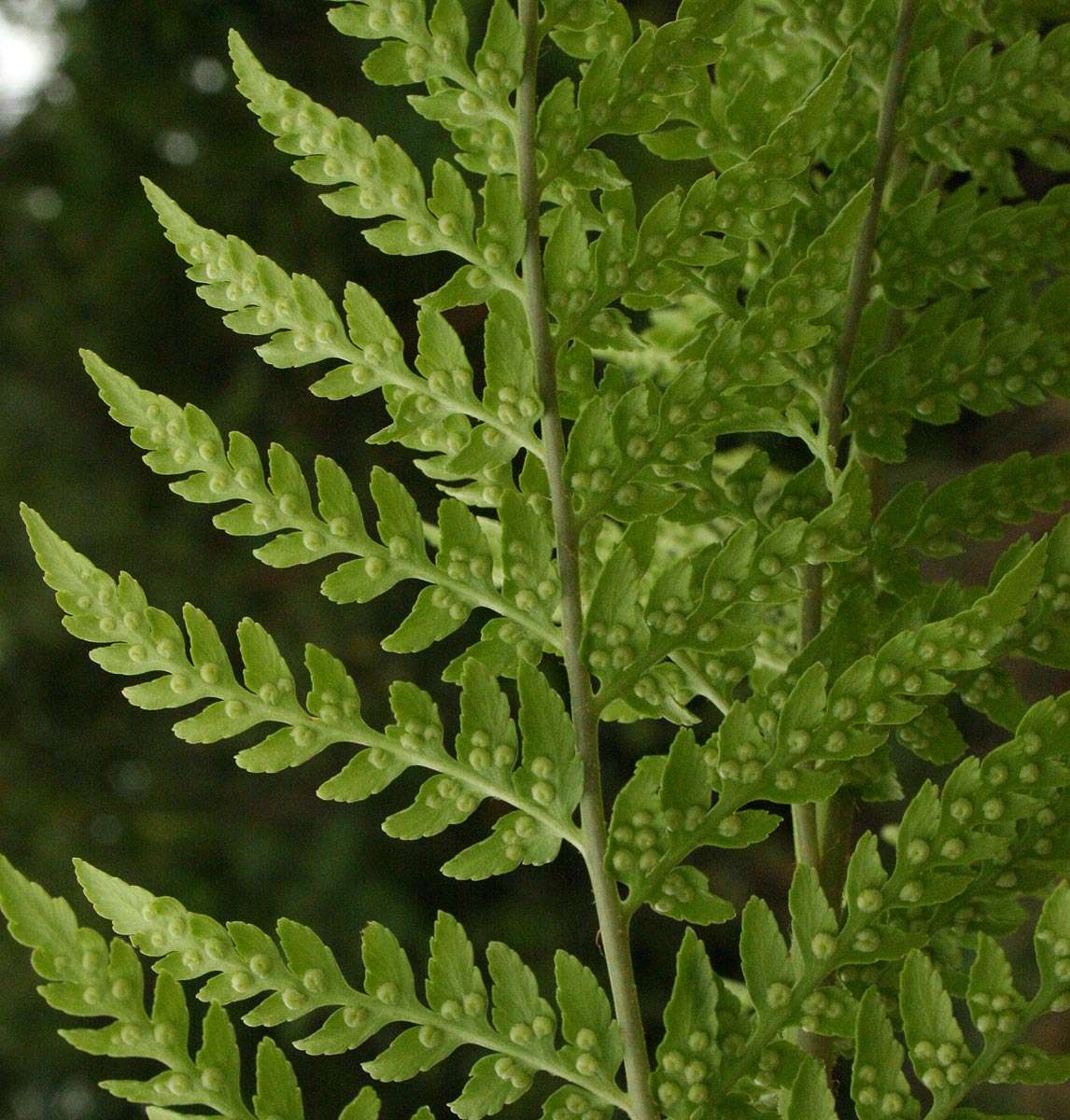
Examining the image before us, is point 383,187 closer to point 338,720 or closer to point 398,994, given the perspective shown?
point 338,720

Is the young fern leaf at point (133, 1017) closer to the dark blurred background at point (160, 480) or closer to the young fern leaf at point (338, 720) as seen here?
the young fern leaf at point (338, 720)

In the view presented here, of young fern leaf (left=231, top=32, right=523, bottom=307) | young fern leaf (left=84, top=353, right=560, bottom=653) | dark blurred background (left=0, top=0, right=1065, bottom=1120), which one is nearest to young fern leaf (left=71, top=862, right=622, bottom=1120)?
young fern leaf (left=84, top=353, right=560, bottom=653)

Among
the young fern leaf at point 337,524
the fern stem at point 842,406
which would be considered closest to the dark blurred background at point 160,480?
the fern stem at point 842,406

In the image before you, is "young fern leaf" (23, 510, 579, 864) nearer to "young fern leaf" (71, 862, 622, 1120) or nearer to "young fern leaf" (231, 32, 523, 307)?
"young fern leaf" (71, 862, 622, 1120)

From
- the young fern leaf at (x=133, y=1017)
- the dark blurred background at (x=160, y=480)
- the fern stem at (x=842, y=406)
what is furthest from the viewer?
the dark blurred background at (x=160, y=480)

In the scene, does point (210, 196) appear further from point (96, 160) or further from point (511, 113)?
point (511, 113)

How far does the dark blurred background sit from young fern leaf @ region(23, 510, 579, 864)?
3.87 ft

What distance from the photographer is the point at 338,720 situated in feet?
2.27

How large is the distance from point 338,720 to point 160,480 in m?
1.44

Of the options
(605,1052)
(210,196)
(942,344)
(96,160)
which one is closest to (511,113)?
(942,344)

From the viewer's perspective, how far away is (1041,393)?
82 centimetres

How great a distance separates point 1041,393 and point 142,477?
155 centimetres

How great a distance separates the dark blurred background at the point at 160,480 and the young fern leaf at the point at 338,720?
1.18 meters

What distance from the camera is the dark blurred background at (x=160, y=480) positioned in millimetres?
1906
